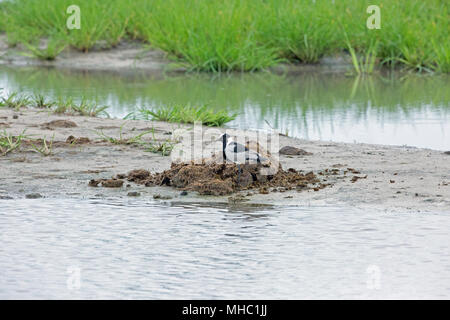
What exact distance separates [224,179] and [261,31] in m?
7.28

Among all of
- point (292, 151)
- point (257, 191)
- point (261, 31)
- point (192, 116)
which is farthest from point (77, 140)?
point (261, 31)

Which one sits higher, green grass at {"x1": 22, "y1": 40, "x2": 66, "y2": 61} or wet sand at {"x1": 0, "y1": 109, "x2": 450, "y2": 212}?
green grass at {"x1": 22, "y1": 40, "x2": 66, "y2": 61}

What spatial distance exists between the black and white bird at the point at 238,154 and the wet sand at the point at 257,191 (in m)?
0.23

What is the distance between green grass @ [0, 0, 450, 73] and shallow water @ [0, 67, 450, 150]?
493 millimetres

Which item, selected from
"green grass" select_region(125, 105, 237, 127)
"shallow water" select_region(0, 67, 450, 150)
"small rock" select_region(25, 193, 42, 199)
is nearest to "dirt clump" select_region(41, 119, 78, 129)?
"green grass" select_region(125, 105, 237, 127)

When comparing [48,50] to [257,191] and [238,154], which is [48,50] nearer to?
[238,154]

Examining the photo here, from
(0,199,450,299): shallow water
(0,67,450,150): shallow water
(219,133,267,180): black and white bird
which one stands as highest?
(219,133,267,180): black and white bird

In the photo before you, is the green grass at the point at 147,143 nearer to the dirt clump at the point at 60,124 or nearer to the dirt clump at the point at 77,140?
the dirt clump at the point at 77,140

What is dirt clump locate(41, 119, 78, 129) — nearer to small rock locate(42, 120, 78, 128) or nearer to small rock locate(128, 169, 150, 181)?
small rock locate(42, 120, 78, 128)

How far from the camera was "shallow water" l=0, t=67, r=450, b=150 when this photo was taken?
Result: 7.04 m

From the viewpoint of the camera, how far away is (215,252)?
366 cm

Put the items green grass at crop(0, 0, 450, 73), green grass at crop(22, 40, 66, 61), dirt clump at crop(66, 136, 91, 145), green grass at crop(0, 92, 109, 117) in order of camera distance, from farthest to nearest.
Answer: green grass at crop(22, 40, 66, 61), green grass at crop(0, 0, 450, 73), green grass at crop(0, 92, 109, 117), dirt clump at crop(66, 136, 91, 145)

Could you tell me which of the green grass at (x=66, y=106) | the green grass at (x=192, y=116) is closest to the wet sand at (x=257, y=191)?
the green grass at (x=192, y=116)

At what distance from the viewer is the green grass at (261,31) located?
1142 centimetres
